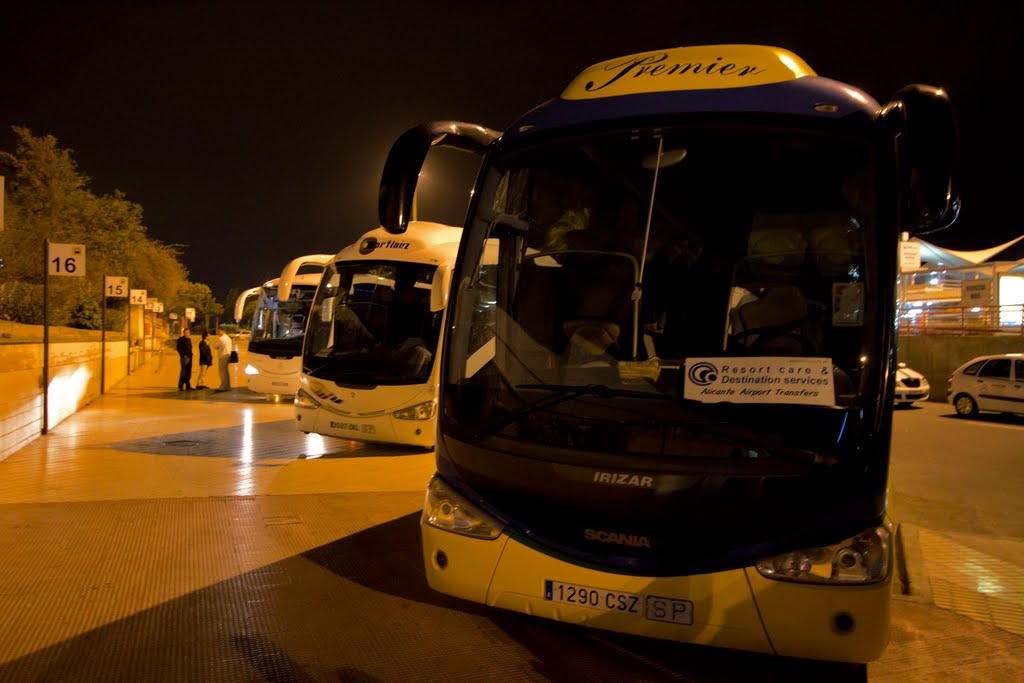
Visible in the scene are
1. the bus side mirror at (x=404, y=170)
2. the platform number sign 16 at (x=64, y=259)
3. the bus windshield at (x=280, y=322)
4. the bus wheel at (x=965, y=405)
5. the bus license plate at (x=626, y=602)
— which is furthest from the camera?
the bus windshield at (x=280, y=322)

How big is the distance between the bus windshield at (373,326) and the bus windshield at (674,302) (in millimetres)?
6015

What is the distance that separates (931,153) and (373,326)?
8.27 metres

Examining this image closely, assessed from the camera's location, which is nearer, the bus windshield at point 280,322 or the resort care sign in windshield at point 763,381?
the resort care sign in windshield at point 763,381

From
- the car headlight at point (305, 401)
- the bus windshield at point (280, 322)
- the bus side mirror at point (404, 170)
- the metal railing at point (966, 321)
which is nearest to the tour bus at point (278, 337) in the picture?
the bus windshield at point (280, 322)

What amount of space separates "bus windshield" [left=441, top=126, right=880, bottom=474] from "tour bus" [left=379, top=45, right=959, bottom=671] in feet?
0.04

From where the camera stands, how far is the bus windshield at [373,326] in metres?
10.5

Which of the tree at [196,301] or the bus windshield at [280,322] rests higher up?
the tree at [196,301]

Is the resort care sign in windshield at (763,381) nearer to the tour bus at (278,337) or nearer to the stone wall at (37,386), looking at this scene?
the stone wall at (37,386)

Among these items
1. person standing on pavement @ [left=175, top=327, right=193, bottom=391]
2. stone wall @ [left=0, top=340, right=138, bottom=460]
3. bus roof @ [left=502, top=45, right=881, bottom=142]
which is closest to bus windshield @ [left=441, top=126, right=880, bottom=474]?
bus roof @ [left=502, top=45, right=881, bottom=142]

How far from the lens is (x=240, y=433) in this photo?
13016 mm

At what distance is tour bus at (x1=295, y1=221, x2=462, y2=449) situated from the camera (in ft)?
33.6

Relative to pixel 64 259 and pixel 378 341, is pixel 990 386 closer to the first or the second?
pixel 378 341

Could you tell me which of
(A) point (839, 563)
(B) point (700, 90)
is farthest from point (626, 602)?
(B) point (700, 90)

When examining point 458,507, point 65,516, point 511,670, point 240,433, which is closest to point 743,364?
point 458,507
